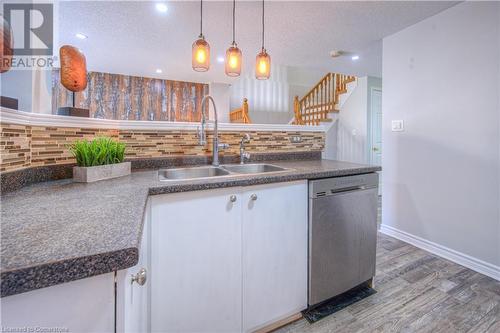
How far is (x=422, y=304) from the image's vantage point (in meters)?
1.54

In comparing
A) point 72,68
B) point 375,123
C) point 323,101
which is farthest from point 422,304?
point 323,101

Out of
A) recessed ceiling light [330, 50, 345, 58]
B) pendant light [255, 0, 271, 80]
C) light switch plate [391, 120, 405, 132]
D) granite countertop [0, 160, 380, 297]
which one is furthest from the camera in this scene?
recessed ceiling light [330, 50, 345, 58]

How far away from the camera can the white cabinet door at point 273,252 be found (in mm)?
1215

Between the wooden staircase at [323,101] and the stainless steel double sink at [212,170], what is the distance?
308cm

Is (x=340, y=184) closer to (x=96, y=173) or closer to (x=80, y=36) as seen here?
(x=96, y=173)

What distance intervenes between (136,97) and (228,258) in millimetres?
4971

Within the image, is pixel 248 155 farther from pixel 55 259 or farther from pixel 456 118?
pixel 456 118

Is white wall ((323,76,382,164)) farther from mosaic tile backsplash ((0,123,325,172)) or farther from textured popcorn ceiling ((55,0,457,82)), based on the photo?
mosaic tile backsplash ((0,123,325,172))

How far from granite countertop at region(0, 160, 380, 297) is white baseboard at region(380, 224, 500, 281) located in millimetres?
2467

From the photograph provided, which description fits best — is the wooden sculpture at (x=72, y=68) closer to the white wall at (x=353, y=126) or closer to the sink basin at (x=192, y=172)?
the sink basin at (x=192, y=172)

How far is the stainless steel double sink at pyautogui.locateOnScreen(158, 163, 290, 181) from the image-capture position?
156cm

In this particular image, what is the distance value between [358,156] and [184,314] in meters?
4.30

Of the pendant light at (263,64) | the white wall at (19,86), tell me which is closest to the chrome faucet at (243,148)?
the pendant light at (263,64)

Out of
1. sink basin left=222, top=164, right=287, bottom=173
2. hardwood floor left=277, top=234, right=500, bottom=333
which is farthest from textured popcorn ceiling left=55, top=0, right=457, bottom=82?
hardwood floor left=277, top=234, right=500, bottom=333
